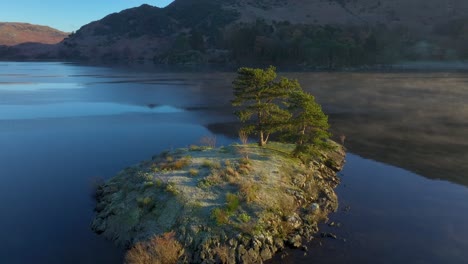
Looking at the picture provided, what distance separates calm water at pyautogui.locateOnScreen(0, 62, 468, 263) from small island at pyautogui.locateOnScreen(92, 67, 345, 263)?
1733 millimetres

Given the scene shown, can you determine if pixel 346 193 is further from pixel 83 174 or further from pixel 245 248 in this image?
pixel 83 174

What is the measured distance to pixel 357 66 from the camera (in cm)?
17625

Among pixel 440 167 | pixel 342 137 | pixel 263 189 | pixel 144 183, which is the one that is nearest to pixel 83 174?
pixel 144 183

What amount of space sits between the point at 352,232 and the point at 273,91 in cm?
1699

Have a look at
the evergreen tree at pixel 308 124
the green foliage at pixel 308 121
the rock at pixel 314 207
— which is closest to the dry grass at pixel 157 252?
the rock at pixel 314 207

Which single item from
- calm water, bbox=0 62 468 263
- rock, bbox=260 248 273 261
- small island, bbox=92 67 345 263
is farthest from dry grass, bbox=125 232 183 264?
rock, bbox=260 248 273 261

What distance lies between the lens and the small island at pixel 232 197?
24.2 m

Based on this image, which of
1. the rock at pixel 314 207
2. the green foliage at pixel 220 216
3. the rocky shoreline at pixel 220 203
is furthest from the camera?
the rock at pixel 314 207

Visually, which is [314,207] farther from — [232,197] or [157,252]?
[157,252]

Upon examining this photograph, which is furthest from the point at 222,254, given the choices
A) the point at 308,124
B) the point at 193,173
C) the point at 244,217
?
the point at 308,124

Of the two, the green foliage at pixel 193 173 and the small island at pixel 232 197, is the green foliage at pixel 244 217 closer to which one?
the small island at pixel 232 197

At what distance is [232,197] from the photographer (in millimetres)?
28000

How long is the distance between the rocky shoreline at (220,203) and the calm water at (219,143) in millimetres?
1448

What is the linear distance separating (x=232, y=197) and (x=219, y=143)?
79.1ft
